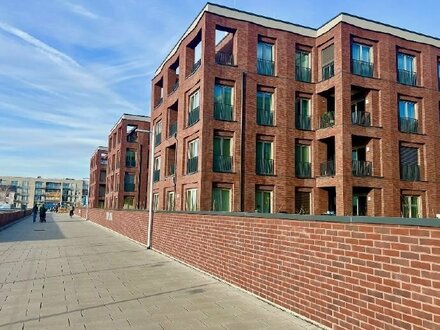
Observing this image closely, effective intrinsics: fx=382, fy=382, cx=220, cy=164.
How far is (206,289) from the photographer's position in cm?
816

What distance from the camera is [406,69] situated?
25844 mm

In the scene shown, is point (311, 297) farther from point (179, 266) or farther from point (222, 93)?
point (222, 93)

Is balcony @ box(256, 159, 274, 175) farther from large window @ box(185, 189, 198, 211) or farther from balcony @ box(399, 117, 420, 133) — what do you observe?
balcony @ box(399, 117, 420, 133)

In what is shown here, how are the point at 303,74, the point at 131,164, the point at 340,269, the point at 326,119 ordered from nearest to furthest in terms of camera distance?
the point at 340,269
the point at 326,119
the point at 303,74
the point at 131,164

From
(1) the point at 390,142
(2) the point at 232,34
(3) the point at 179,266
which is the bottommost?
(3) the point at 179,266

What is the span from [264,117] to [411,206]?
1105cm

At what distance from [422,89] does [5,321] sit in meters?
27.3

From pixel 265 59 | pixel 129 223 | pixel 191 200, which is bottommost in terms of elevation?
pixel 129 223

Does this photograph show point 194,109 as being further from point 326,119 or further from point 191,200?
point 326,119

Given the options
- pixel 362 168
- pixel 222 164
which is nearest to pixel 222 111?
pixel 222 164

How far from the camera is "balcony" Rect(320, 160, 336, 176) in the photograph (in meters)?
24.2

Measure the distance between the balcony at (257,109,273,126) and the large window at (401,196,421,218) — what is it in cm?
975

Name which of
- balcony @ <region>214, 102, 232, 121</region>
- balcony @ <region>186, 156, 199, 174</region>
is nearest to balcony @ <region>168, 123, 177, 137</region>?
balcony @ <region>186, 156, 199, 174</region>

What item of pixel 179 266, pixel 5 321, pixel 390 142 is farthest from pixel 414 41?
pixel 5 321
